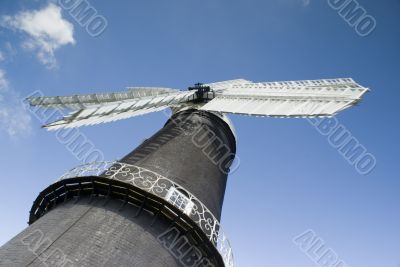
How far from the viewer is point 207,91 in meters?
16.6

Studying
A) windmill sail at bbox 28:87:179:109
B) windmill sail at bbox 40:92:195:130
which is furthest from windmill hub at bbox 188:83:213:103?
windmill sail at bbox 28:87:179:109

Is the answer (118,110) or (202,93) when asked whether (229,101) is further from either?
(118,110)

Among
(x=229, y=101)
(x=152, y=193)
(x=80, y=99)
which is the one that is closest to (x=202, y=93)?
(x=229, y=101)

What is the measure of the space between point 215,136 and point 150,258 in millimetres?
6227

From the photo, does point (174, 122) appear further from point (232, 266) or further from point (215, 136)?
point (232, 266)

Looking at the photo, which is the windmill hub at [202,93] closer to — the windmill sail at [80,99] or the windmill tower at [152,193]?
the windmill tower at [152,193]

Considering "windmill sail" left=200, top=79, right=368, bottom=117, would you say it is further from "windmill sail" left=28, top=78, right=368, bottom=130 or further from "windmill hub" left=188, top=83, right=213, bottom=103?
"windmill hub" left=188, top=83, right=213, bottom=103

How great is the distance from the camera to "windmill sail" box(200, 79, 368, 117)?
1136cm

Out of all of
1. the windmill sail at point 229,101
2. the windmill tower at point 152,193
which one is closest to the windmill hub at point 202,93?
the windmill sail at point 229,101

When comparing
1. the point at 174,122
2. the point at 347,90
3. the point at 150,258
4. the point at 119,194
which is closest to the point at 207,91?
the point at 174,122

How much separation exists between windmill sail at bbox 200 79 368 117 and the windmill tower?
0.14 ft

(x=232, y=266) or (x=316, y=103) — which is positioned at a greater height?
(x=316, y=103)

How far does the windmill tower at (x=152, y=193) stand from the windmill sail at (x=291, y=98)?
0.04 meters

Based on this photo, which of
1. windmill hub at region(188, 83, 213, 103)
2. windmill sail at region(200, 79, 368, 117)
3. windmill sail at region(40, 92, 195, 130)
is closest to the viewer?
windmill sail at region(40, 92, 195, 130)
